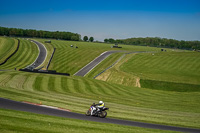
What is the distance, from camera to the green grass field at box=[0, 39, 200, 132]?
2870 cm

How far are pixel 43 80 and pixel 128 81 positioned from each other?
2550 centimetres

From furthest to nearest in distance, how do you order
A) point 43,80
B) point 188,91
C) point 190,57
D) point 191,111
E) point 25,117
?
1. point 190,57
2. point 188,91
3. point 43,80
4. point 191,111
5. point 25,117

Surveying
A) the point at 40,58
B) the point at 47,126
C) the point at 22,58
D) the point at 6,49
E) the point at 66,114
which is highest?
the point at 6,49

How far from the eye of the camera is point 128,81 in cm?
6303

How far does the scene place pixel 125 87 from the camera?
Answer: 5428cm

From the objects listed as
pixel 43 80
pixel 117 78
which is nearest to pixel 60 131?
pixel 43 80

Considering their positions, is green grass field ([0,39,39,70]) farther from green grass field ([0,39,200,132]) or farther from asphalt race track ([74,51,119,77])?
asphalt race track ([74,51,119,77])

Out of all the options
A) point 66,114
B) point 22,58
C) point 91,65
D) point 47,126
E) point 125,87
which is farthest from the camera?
point 22,58

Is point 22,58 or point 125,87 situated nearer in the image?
point 125,87

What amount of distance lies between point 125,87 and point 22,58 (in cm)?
5907

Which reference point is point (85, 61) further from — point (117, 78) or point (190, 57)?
point (190, 57)

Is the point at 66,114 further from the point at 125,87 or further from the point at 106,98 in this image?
the point at 125,87

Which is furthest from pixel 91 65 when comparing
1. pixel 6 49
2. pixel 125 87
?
pixel 6 49

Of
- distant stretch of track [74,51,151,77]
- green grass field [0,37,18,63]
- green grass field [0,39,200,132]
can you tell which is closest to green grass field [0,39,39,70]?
green grass field [0,39,200,132]
